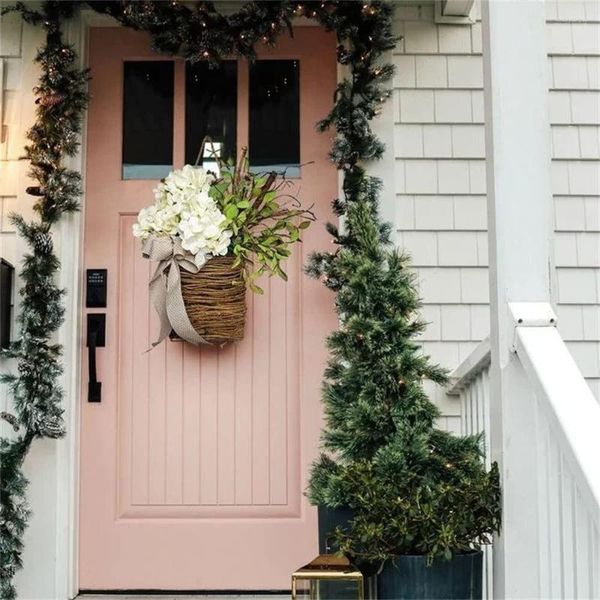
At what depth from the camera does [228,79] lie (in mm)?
3502

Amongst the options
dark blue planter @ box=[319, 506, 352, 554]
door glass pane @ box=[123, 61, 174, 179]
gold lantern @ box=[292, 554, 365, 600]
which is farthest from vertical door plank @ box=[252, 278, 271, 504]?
gold lantern @ box=[292, 554, 365, 600]

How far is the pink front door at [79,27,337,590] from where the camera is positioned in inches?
128

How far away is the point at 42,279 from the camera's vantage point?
3.21 meters

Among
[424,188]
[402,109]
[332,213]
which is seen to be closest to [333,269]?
[332,213]

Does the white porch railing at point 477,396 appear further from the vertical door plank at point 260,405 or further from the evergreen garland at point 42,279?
the evergreen garland at point 42,279

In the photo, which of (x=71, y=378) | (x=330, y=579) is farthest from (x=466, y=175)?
(x=330, y=579)

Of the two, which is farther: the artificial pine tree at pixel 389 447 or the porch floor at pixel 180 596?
the porch floor at pixel 180 596

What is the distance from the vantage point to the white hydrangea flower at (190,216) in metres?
2.98

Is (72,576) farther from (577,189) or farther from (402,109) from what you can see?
(577,189)

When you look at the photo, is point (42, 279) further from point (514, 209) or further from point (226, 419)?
point (514, 209)

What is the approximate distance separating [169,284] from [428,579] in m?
1.46

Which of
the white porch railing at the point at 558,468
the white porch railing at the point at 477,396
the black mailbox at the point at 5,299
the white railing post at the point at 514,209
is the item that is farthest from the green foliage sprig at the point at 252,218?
the white porch railing at the point at 558,468

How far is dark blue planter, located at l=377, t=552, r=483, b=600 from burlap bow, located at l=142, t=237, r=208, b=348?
4.32ft

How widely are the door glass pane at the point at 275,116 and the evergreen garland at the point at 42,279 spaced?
68 cm
